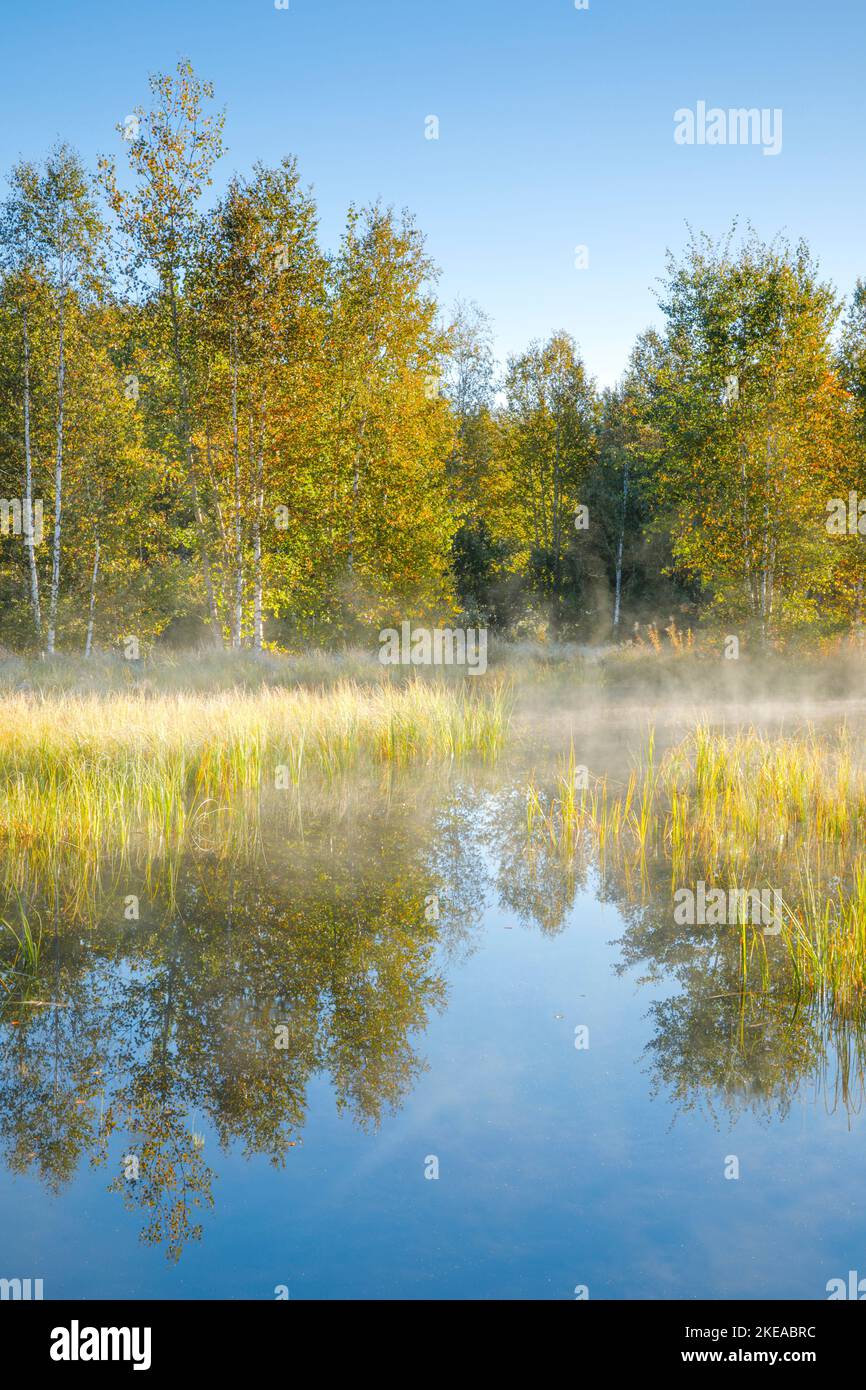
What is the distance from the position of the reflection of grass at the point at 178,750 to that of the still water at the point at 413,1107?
54.7 inches

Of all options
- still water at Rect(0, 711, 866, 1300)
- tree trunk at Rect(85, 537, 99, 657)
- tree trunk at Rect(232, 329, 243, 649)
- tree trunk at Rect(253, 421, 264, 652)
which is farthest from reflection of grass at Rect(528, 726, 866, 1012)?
tree trunk at Rect(85, 537, 99, 657)

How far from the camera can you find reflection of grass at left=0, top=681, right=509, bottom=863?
321 inches

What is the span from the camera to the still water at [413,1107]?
11.0 ft

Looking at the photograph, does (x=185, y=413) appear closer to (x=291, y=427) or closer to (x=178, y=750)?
(x=291, y=427)

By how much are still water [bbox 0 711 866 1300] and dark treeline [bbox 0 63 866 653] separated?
1503 centimetres

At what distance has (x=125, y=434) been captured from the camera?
24.9 meters

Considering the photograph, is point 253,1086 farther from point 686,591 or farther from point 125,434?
point 686,591

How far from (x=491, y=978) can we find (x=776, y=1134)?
6.62 feet

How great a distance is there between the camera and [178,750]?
9.96 m

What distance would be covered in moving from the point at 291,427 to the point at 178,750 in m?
12.3

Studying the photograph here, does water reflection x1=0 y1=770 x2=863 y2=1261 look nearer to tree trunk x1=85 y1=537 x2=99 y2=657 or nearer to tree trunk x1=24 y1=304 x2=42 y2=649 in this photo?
tree trunk x1=24 y1=304 x2=42 y2=649

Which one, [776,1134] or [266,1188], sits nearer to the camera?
[266,1188]

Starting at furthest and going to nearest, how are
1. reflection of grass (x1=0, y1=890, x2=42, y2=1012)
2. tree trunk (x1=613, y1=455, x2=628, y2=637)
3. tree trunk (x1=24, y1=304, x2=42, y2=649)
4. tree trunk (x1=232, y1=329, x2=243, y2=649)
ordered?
tree trunk (x1=613, y1=455, x2=628, y2=637), tree trunk (x1=24, y1=304, x2=42, y2=649), tree trunk (x1=232, y1=329, x2=243, y2=649), reflection of grass (x1=0, y1=890, x2=42, y2=1012)
